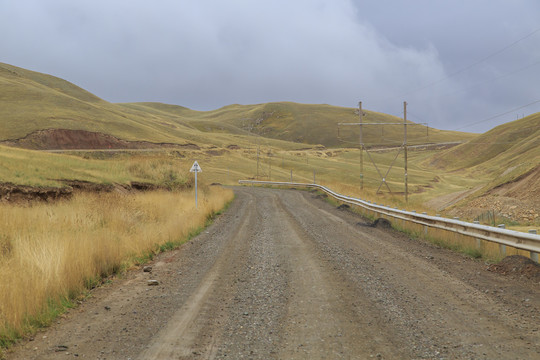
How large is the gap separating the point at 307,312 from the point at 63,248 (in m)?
5.13

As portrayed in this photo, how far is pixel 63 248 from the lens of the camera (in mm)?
7734

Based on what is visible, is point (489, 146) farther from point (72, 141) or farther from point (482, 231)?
point (482, 231)

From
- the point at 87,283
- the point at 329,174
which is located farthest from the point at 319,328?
the point at 329,174

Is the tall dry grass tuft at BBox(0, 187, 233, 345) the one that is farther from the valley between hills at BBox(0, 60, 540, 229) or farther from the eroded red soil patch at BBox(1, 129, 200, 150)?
the eroded red soil patch at BBox(1, 129, 200, 150)

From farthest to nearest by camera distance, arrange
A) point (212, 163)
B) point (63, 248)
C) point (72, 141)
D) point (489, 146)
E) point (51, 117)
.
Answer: point (489, 146), point (212, 163), point (51, 117), point (72, 141), point (63, 248)

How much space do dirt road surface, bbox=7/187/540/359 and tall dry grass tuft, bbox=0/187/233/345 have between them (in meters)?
0.44

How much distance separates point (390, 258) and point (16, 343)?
768 centimetres

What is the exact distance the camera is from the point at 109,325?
5.37 meters

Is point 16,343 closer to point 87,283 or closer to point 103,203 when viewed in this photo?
point 87,283

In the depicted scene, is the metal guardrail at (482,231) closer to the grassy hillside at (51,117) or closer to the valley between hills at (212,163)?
the valley between hills at (212,163)

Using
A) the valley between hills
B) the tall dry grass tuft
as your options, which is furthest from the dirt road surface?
the valley between hills

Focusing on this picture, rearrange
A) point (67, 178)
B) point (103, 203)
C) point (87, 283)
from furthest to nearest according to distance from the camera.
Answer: point (67, 178) < point (103, 203) < point (87, 283)

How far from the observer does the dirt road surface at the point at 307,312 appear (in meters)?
4.43

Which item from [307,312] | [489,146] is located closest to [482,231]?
[307,312]
